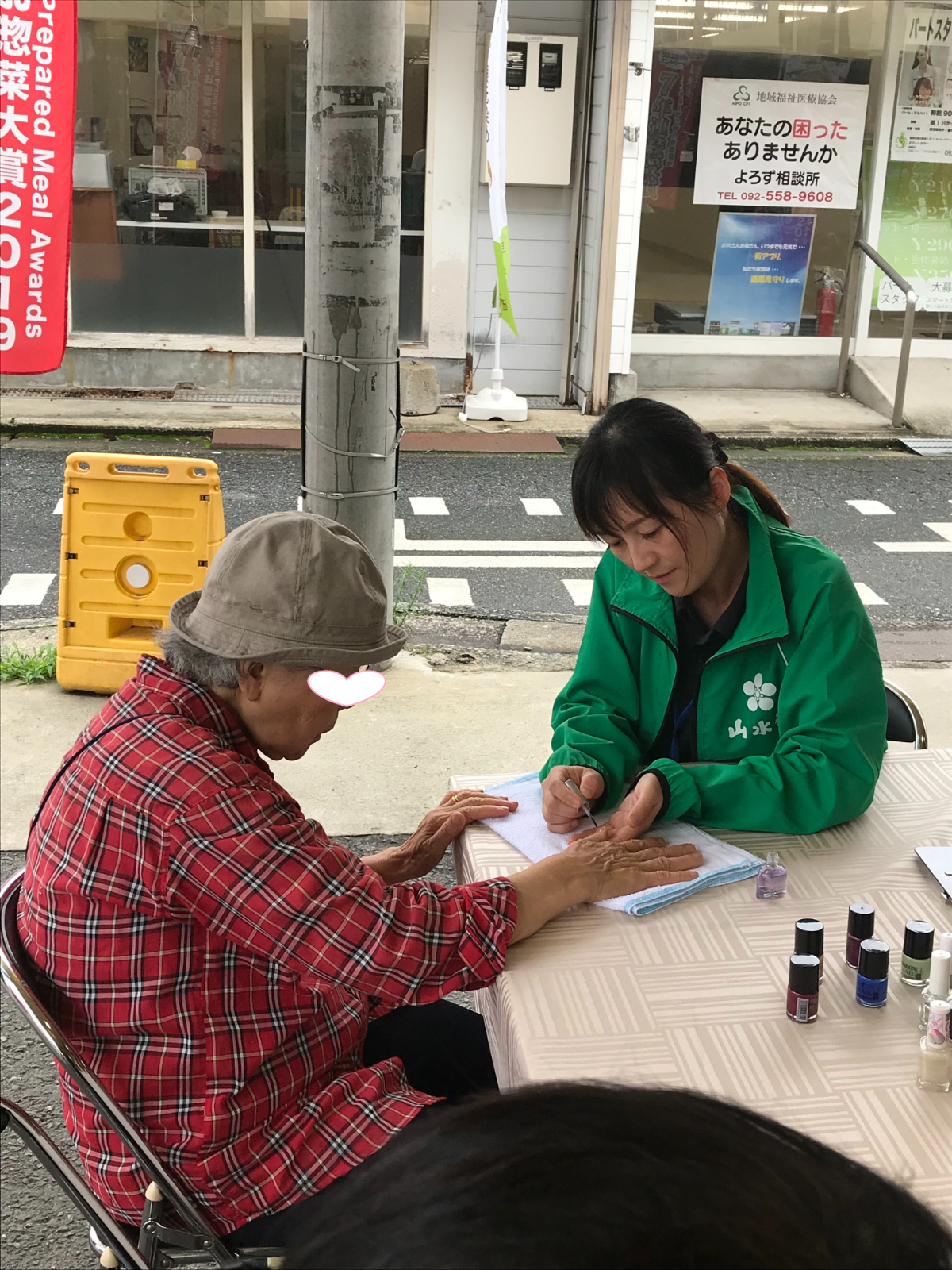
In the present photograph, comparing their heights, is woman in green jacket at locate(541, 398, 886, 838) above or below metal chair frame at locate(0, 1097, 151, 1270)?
above

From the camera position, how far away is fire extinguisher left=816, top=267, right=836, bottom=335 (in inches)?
446

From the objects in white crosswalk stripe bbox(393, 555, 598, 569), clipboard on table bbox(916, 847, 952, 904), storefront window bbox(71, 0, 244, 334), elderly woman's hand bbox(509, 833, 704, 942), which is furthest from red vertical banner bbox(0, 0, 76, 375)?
storefront window bbox(71, 0, 244, 334)

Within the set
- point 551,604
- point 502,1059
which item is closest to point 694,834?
point 502,1059

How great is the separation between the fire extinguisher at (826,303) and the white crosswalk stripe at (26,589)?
735 cm

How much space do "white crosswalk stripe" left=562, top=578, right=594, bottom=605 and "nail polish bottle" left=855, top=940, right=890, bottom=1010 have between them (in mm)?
4840

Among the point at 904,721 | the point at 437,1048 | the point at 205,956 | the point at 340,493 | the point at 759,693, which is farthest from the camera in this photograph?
the point at 340,493

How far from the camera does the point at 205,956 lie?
5.99ft

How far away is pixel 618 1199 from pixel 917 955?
60.3 inches

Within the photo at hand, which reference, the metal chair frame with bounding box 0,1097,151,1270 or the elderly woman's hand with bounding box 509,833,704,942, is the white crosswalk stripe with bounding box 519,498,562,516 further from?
the metal chair frame with bounding box 0,1097,151,1270

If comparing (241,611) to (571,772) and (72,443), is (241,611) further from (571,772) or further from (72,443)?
(72,443)

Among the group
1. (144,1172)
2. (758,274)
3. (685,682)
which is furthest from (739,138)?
(144,1172)

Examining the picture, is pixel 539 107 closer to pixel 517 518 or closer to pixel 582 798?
pixel 517 518

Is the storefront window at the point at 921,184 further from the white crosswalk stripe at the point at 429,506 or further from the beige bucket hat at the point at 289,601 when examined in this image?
the beige bucket hat at the point at 289,601

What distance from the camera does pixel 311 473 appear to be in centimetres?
514
